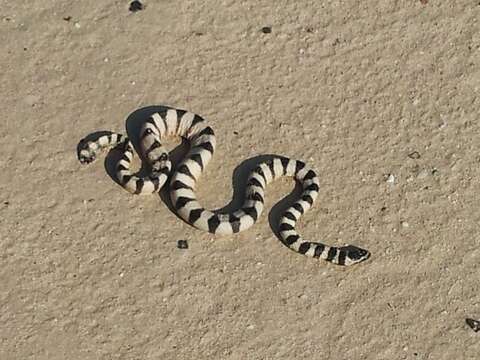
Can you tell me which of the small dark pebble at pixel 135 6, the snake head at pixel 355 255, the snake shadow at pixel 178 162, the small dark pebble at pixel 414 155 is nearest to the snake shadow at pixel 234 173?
the snake shadow at pixel 178 162

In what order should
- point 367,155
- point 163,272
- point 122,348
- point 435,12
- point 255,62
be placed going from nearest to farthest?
point 122,348, point 163,272, point 367,155, point 255,62, point 435,12

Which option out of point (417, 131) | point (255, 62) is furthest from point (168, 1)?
point (417, 131)

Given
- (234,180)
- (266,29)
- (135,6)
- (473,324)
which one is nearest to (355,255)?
(473,324)

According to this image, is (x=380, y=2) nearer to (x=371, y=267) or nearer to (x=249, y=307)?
(x=371, y=267)

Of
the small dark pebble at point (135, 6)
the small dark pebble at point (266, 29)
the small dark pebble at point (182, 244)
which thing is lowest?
the small dark pebble at point (182, 244)

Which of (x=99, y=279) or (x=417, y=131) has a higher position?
(x=417, y=131)

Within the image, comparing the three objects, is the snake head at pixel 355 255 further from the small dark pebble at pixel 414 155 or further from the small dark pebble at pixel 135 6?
the small dark pebble at pixel 135 6

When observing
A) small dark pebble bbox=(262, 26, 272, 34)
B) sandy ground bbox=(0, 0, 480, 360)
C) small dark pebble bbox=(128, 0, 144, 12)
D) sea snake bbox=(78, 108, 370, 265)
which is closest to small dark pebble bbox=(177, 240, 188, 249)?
sandy ground bbox=(0, 0, 480, 360)
